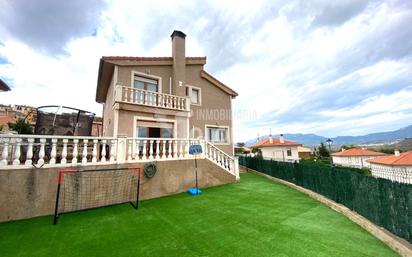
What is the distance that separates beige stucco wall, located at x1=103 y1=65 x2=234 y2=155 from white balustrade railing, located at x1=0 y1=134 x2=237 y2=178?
233cm

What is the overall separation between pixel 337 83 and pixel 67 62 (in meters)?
22.0

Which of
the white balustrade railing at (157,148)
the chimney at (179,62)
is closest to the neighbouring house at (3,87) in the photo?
the white balustrade railing at (157,148)

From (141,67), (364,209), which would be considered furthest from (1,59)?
(364,209)

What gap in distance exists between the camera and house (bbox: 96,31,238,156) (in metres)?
8.59

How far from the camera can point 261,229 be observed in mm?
3758

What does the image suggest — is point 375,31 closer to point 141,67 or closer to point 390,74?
point 390,74

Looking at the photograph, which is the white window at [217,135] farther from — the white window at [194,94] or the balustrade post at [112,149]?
the balustrade post at [112,149]

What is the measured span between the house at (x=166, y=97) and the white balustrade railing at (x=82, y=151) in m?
2.32

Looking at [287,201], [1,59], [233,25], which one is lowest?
[287,201]

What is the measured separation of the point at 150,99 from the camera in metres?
9.22

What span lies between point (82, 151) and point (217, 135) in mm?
9163

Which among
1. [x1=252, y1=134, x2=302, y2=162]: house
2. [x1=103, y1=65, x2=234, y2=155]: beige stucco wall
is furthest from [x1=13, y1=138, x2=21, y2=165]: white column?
[x1=252, y1=134, x2=302, y2=162]: house

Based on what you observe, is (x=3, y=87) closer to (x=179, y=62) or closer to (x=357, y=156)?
(x=179, y=62)

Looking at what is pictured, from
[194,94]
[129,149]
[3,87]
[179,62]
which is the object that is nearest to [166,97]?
[179,62]
